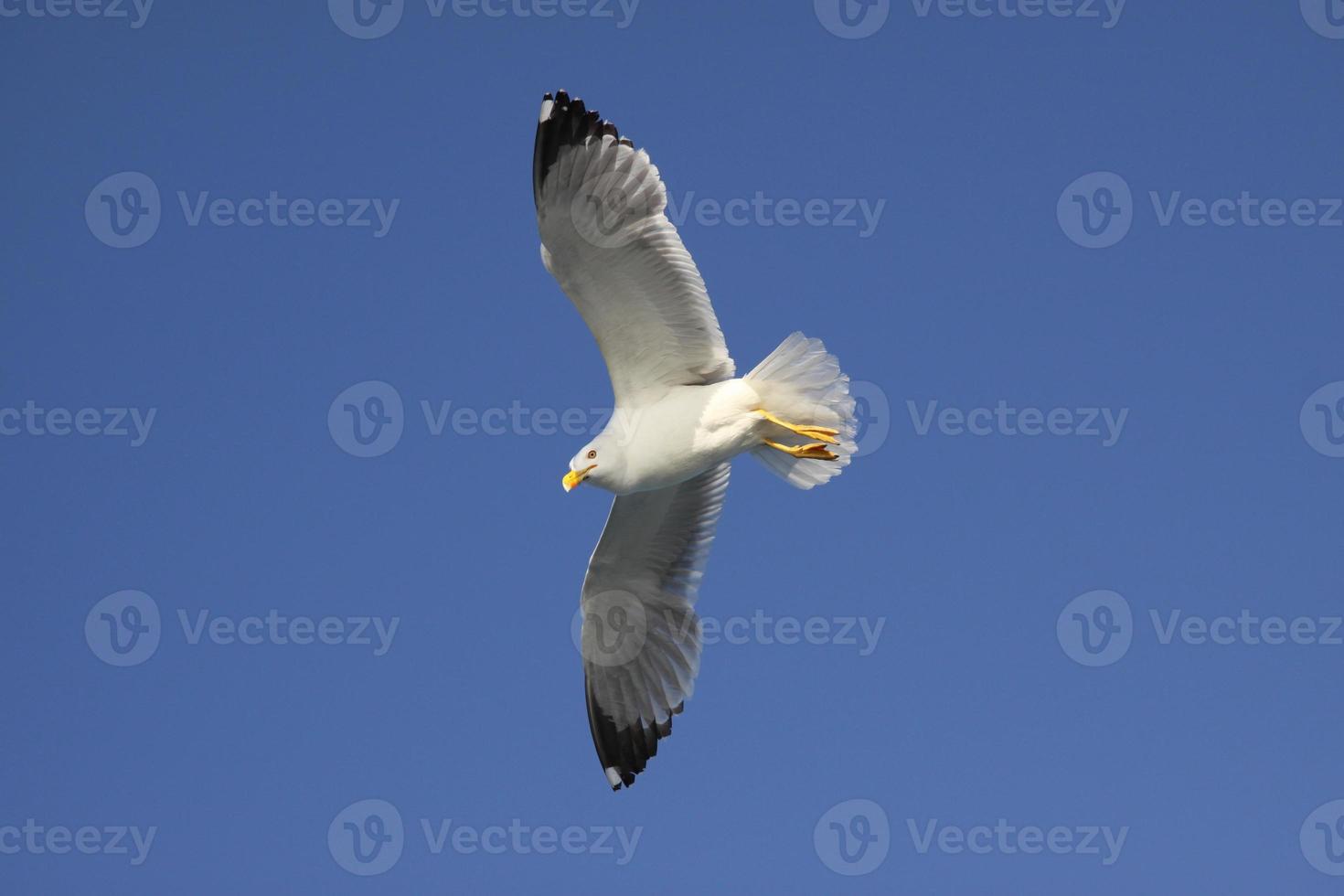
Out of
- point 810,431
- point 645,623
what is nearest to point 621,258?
point 810,431

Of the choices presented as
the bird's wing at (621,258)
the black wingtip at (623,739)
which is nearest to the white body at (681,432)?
the bird's wing at (621,258)

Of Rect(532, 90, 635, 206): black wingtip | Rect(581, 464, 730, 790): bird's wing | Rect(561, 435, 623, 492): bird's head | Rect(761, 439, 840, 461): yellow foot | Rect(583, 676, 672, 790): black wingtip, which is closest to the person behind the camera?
Rect(532, 90, 635, 206): black wingtip

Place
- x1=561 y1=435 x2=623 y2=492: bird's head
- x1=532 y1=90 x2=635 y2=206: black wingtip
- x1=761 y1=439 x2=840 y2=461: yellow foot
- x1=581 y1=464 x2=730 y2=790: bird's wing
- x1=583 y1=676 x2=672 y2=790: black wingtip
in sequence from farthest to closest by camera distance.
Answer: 1. x1=583 y1=676 x2=672 y2=790: black wingtip
2. x1=581 y1=464 x2=730 y2=790: bird's wing
3. x1=761 y1=439 x2=840 y2=461: yellow foot
4. x1=561 y1=435 x2=623 y2=492: bird's head
5. x1=532 y1=90 x2=635 y2=206: black wingtip

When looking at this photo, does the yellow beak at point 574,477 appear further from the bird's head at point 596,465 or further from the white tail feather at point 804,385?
the white tail feather at point 804,385

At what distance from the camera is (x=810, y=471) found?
26.3 ft

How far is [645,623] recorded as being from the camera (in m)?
8.88

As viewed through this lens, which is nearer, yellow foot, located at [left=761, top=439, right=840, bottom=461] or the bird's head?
the bird's head

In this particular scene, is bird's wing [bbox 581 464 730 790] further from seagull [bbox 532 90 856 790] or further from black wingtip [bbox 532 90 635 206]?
black wingtip [bbox 532 90 635 206]

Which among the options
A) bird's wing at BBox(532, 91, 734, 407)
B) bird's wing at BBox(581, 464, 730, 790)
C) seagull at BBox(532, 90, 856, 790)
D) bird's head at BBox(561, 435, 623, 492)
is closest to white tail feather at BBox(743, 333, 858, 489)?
seagull at BBox(532, 90, 856, 790)

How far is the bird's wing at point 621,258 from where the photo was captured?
280 inches

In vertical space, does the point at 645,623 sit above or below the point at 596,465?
below

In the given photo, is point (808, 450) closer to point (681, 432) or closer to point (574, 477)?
point (681, 432)

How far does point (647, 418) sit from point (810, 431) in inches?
29.5

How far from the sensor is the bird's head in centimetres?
761
